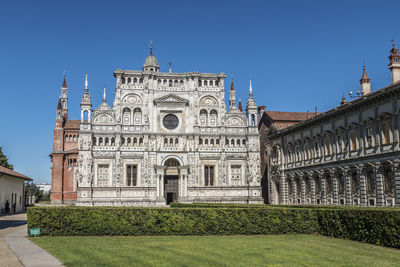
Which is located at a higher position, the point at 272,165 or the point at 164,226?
the point at 272,165

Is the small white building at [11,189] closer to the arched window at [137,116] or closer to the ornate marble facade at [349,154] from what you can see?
the arched window at [137,116]

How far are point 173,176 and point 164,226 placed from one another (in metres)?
39.4

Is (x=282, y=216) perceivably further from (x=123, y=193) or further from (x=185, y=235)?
(x=123, y=193)

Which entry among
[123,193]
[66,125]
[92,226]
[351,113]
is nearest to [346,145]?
[351,113]

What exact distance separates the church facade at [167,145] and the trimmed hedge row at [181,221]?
35.9 m

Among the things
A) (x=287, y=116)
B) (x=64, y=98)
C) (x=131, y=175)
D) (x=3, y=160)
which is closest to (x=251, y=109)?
(x=287, y=116)

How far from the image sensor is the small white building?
180 ft

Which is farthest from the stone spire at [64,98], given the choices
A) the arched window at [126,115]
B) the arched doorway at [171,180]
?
the arched doorway at [171,180]

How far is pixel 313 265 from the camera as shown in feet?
49.3

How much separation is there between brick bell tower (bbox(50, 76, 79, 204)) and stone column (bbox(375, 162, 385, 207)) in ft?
169

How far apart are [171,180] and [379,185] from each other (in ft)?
115

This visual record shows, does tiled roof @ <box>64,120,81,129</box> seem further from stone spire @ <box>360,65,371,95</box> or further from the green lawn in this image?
the green lawn

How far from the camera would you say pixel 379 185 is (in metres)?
35.6

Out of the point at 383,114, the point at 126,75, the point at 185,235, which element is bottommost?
the point at 185,235
